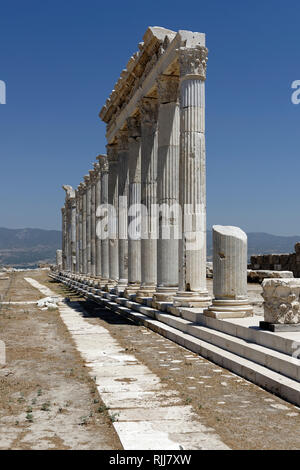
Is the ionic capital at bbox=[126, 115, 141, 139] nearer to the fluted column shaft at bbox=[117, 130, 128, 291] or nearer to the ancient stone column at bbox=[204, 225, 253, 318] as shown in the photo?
the fluted column shaft at bbox=[117, 130, 128, 291]

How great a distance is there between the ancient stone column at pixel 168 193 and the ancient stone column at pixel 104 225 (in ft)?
39.6

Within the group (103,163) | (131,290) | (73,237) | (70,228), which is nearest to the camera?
(131,290)

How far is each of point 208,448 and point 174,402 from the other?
189cm

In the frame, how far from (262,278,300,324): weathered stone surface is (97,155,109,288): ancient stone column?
64.9 ft

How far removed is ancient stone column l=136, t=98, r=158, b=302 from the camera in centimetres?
1930

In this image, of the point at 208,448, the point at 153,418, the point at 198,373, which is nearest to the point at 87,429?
the point at 153,418

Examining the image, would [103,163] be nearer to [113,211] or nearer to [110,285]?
[113,211]

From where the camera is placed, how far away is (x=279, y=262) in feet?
102

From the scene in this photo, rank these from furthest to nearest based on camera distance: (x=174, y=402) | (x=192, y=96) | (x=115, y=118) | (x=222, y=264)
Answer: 1. (x=115, y=118)
2. (x=192, y=96)
3. (x=222, y=264)
4. (x=174, y=402)

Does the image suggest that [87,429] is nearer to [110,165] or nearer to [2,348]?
[2,348]

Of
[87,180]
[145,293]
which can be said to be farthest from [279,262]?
[87,180]

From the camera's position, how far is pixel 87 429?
20.8 ft

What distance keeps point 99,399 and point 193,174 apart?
8349 millimetres

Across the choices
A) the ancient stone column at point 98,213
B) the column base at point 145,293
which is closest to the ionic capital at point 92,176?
the ancient stone column at point 98,213
